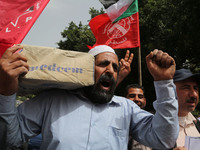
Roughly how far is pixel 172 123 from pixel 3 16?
383 cm

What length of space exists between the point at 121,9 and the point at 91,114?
17.4 ft

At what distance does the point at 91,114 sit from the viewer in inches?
76.6

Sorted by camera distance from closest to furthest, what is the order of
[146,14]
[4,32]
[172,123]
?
[172,123]
[4,32]
[146,14]

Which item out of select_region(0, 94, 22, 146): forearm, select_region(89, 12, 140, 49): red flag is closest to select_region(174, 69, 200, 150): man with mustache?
select_region(0, 94, 22, 146): forearm

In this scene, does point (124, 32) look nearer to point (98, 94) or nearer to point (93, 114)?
point (98, 94)

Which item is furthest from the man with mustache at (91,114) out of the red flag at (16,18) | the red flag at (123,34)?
the red flag at (123,34)

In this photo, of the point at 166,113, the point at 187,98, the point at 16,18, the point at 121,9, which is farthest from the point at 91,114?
the point at 121,9

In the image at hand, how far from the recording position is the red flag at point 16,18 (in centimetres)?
403

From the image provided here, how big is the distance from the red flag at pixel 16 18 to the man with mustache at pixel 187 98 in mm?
2795

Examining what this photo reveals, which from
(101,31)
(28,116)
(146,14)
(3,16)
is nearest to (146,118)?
(28,116)

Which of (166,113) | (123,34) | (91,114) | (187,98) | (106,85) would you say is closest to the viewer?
(166,113)

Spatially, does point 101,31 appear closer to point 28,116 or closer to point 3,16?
point 3,16

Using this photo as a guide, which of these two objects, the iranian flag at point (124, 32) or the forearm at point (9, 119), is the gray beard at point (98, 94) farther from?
the iranian flag at point (124, 32)

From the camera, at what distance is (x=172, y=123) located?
67.1 inches
